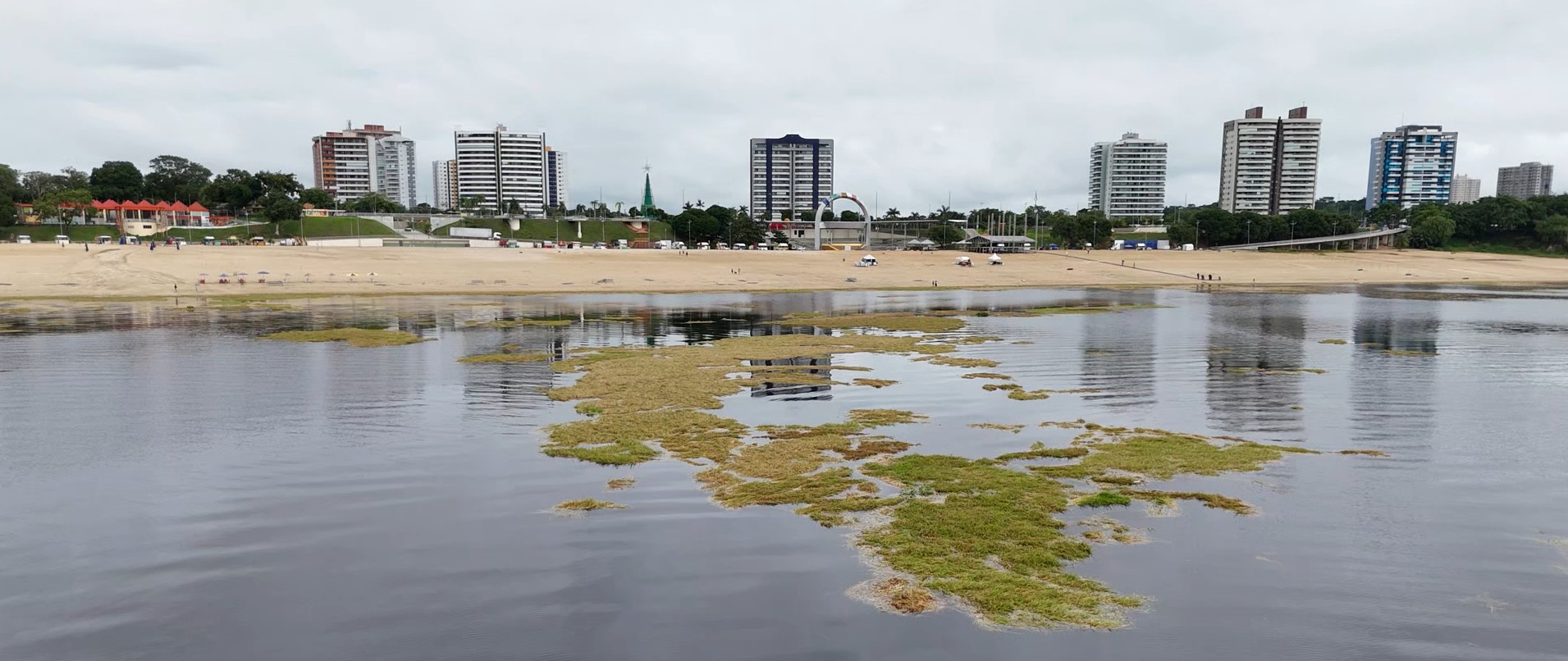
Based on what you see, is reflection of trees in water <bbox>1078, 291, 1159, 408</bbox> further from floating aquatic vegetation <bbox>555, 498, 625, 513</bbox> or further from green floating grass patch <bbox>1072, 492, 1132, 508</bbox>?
floating aquatic vegetation <bbox>555, 498, 625, 513</bbox>

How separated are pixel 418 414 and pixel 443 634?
Answer: 1197cm

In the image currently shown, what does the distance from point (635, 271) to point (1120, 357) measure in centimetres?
5773

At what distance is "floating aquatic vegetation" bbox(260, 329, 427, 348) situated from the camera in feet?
109

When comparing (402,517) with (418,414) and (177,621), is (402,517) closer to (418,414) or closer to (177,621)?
(177,621)

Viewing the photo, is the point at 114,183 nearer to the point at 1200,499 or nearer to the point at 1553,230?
the point at 1200,499

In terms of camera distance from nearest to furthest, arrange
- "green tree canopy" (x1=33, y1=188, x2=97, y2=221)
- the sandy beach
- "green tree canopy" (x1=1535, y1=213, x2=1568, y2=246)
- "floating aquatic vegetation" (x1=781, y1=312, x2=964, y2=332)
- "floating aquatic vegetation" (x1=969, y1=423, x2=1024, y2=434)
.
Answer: "floating aquatic vegetation" (x1=969, y1=423, x2=1024, y2=434), "floating aquatic vegetation" (x1=781, y1=312, x2=964, y2=332), the sandy beach, "green tree canopy" (x1=33, y1=188, x2=97, y2=221), "green tree canopy" (x1=1535, y1=213, x2=1568, y2=246)

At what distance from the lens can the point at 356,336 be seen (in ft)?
114

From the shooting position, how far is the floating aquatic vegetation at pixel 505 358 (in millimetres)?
28188

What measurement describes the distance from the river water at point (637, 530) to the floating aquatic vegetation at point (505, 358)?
1357 millimetres

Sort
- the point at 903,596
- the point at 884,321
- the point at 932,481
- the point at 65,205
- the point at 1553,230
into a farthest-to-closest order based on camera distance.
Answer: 1. the point at 1553,230
2. the point at 65,205
3. the point at 884,321
4. the point at 932,481
5. the point at 903,596

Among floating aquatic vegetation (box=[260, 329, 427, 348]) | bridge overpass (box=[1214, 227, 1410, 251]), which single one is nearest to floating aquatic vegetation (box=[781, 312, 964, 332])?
floating aquatic vegetation (box=[260, 329, 427, 348])

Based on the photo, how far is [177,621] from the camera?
9.09 meters

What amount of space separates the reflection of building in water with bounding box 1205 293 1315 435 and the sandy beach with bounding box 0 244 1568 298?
32.7 m

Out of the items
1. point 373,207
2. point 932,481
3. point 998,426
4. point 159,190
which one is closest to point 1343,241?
point 998,426
